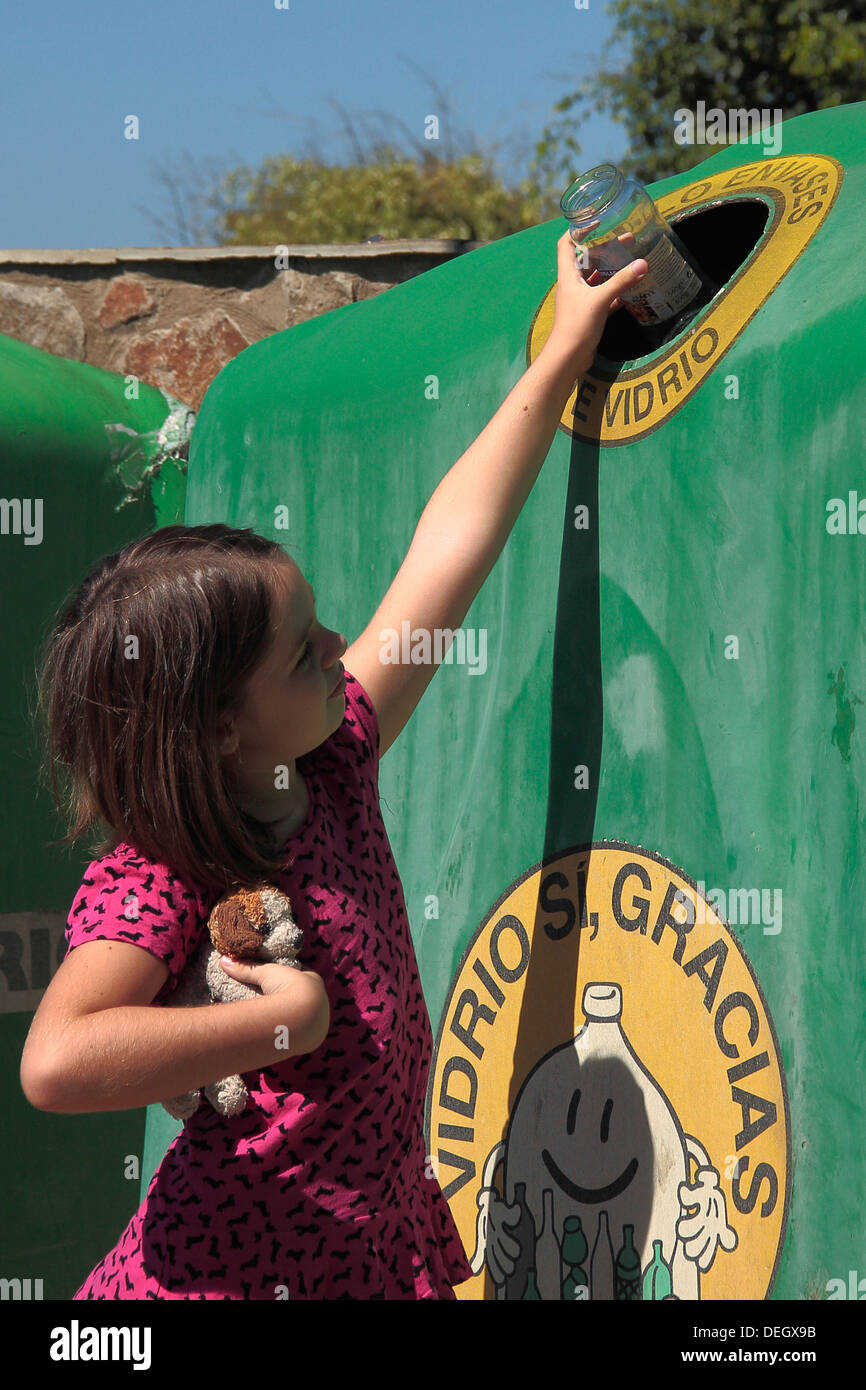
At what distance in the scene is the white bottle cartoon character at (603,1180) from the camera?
134cm

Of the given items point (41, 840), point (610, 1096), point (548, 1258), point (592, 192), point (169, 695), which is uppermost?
point (592, 192)

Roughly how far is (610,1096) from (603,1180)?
3.2 inches

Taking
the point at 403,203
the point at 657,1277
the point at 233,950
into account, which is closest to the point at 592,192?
the point at 233,950

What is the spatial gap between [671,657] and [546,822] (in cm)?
26

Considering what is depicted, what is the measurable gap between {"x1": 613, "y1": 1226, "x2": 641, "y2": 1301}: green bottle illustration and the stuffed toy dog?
47cm

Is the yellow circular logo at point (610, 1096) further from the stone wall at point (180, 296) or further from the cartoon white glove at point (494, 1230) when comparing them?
the stone wall at point (180, 296)

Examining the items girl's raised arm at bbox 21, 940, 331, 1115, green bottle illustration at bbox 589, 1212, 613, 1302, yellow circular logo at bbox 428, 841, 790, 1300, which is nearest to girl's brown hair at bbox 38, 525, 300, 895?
girl's raised arm at bbox 21, 940, 331, 1115

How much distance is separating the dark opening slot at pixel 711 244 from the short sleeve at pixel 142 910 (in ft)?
2.58

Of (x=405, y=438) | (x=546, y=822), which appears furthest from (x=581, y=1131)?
(x=405, y=438)

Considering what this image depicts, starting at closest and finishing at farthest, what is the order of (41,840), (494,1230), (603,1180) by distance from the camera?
(603,1180)
(494,1230)
(41,840)

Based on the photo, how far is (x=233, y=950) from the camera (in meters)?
1.09

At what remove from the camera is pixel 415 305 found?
81.7 inches

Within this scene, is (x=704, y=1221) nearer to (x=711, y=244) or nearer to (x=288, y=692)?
(x=288, y=692)

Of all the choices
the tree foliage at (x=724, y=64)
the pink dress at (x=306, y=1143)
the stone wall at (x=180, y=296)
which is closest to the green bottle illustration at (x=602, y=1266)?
the pink dress at (x=306, y=1143)
